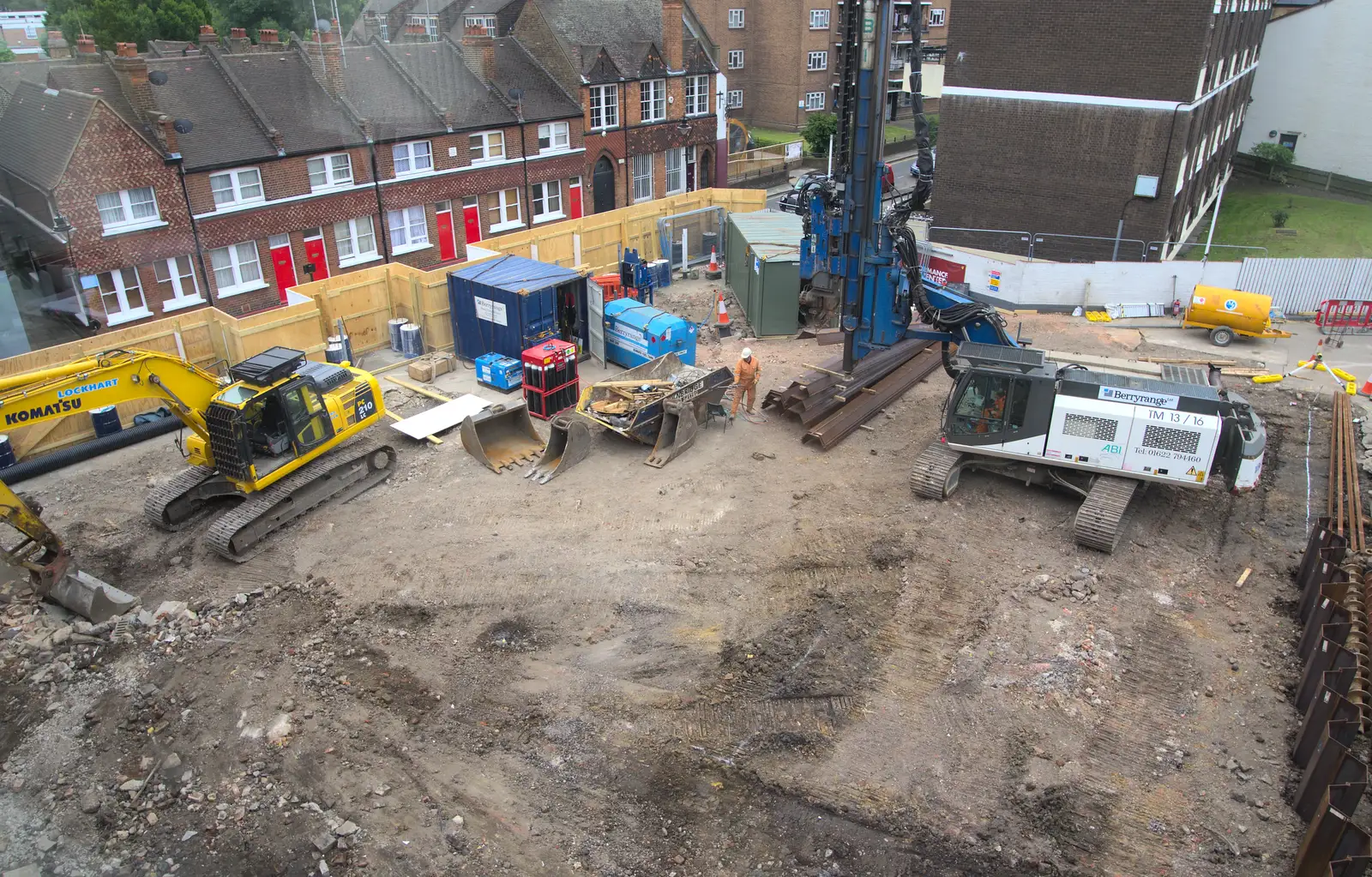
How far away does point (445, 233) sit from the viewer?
32156 mm

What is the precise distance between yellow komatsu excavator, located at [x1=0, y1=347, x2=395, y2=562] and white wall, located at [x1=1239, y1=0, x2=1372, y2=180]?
44.3 m

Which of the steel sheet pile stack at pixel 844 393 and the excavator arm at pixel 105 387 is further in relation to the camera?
the steel sheet pile stack at pixel 844 393

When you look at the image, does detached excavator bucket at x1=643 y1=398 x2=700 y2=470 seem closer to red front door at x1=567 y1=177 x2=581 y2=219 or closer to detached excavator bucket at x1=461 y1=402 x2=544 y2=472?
detached excavator bucket at x1=461 y1=402 x2=544 y2=472

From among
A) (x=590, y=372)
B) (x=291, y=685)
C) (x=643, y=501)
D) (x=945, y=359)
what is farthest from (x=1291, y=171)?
(x=291, y=685)

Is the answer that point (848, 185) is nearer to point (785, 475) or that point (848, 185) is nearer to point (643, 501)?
point (785, 475)

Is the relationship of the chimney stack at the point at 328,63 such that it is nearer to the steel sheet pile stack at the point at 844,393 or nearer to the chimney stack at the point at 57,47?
the chimney stack at the point at 57,47

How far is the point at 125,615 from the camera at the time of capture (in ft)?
44.4

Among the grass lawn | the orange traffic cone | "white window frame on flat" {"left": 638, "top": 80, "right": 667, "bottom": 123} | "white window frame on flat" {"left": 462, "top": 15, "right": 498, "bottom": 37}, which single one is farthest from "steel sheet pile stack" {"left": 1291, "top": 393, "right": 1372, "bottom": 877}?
"white window frame on flat" {"left": 462, "top": 15, "right": 498, "bottom": 37}

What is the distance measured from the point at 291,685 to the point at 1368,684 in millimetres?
13995

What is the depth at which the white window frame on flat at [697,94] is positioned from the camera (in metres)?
40.2

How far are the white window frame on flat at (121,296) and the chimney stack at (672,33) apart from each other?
22635mm

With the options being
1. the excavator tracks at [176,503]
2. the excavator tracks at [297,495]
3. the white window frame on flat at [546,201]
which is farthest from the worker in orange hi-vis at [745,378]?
the white window frame on flat at [546,201]

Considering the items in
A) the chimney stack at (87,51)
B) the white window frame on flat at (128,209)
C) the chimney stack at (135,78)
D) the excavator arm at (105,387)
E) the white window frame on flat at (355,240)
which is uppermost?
the chimney stack at (87,51)

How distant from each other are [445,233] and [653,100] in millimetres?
11903
